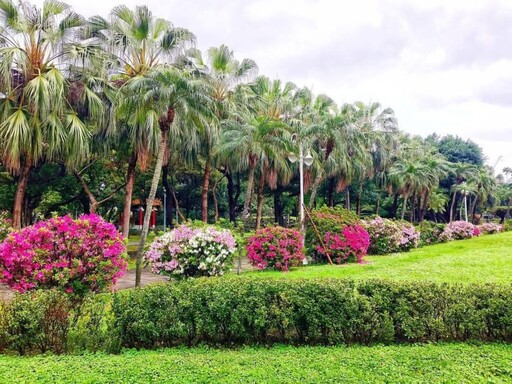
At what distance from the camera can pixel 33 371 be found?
154 inches

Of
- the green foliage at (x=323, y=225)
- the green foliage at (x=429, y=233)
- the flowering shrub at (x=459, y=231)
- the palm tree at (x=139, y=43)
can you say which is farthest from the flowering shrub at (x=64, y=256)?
the flowering shrub at (x=459, y=231)

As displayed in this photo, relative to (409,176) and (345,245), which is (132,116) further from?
(409,176)

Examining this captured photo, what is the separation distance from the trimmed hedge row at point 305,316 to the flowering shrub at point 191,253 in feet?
13.6

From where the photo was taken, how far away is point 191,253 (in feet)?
30.8

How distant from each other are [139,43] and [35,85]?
14.5ft

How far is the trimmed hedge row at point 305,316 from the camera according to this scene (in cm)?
495

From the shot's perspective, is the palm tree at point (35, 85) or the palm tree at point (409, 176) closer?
the palm tree at point (35, 85)

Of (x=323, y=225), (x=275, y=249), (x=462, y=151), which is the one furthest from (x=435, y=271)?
(x=462, y=151)

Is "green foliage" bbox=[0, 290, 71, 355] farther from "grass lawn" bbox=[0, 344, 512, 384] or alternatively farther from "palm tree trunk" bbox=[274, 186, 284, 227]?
"palm tree trunk" bbox=[274, 186, 284, 227]

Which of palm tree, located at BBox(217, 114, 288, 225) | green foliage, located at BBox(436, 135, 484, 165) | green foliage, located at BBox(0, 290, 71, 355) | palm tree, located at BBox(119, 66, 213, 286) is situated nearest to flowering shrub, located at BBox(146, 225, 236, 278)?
palm tree, located at BBox(119, 66, 213, 286)

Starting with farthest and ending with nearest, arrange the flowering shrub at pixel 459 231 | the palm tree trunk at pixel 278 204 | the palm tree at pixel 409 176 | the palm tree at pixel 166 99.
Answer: the palm tree trunk at pixel 278 204 < the palm tree at pixel 409 176 < the flowering shrub at pixel 459 231 < the palm tree at pixel 166 99

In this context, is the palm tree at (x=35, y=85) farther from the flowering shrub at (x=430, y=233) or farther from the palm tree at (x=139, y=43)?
the flowering shrub at (x=430, y=233)

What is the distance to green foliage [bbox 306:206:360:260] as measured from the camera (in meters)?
13.6

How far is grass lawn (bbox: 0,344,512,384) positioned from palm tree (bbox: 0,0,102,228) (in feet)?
27.1
